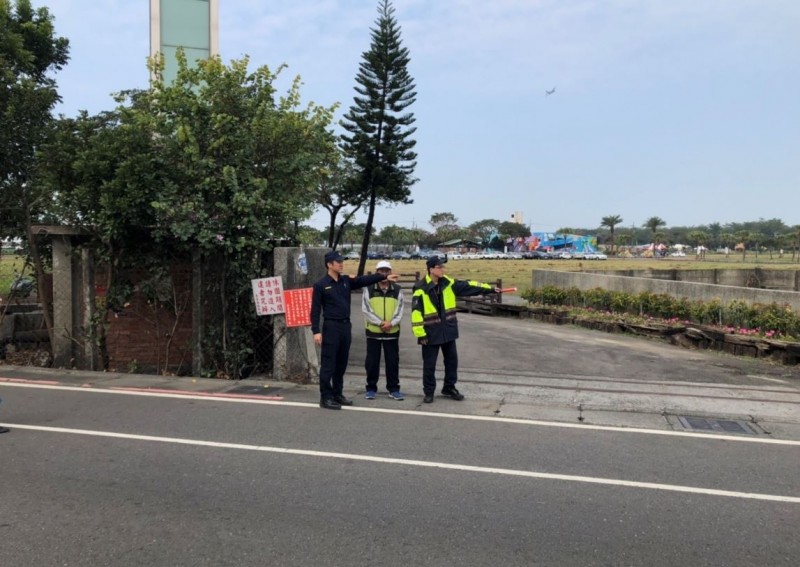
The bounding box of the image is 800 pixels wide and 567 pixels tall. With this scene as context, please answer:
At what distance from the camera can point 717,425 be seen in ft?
22.2

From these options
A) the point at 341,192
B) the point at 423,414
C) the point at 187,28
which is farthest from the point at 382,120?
the point at 423,414

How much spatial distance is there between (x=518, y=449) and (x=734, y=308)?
974 cm

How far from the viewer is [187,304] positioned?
9625 millimetres

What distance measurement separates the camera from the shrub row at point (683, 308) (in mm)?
12344

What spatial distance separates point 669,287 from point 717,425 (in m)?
10.3

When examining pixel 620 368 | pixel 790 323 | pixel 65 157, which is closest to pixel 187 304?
pixel 65 157

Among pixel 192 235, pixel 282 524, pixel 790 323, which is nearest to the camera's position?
pixel 282 524

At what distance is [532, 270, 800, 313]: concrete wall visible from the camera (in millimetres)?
13164

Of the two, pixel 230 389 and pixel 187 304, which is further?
pixel 187 304

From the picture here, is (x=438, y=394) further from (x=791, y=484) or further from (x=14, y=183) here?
(x=14, y=183)

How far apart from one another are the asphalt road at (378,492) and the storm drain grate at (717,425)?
38cm

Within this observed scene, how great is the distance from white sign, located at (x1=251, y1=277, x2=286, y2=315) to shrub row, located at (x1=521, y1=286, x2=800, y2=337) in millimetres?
9503

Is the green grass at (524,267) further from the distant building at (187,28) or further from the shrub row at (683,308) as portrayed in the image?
the distant building at (187,28)

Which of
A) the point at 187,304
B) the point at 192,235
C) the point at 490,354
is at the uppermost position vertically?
the point at 192,235
